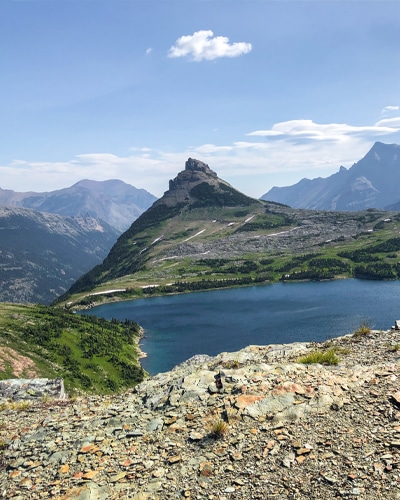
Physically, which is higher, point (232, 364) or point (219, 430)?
point (219, 430)

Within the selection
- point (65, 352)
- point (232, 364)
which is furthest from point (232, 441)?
point (65, 352)

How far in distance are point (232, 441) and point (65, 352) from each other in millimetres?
78773

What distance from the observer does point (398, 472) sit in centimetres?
1172

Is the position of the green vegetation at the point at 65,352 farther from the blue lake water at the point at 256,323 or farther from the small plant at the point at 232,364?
the small plant at the point at 232,364

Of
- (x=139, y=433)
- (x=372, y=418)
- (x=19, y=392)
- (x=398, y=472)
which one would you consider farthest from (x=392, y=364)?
(x=19, y=392)

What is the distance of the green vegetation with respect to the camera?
224 ft

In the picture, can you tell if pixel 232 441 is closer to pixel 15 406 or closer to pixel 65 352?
pixel 15 406

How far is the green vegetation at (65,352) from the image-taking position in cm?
6819

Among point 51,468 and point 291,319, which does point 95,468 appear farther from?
point 291,319

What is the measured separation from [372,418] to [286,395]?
3.84 metres

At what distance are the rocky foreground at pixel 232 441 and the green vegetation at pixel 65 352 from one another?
46.6m

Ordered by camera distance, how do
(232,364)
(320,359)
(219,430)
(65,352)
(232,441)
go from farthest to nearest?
1. (65,352)
2. (232,364)
3. (320,359)
4. (219,430)
5. (232,441)

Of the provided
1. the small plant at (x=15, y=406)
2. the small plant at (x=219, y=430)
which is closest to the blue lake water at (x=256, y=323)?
the small plant at (x=15, y=406)

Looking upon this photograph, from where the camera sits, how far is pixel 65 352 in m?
84.5
